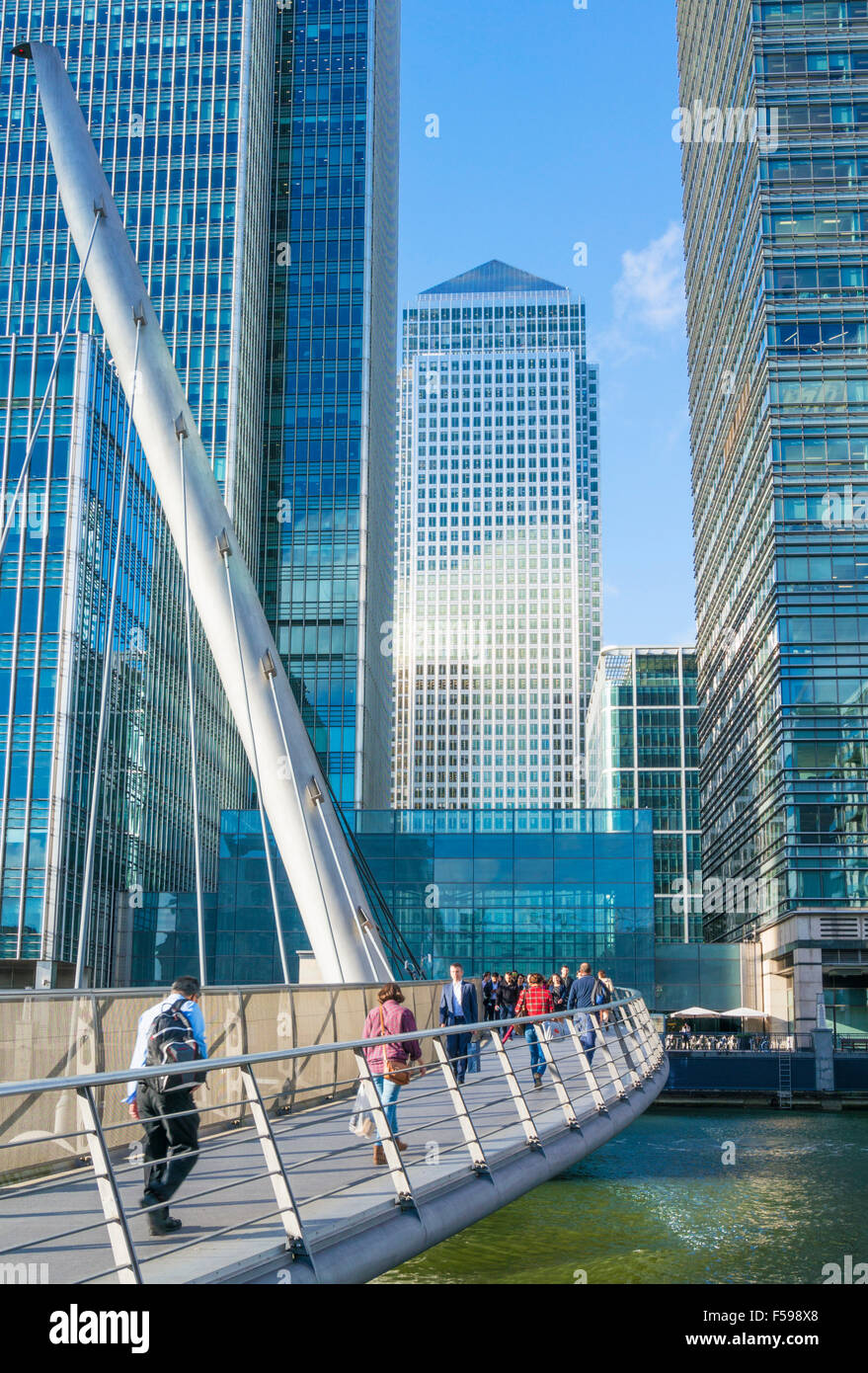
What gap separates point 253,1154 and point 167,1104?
3114 millimetres

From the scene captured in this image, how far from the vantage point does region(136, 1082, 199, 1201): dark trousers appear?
795 cm

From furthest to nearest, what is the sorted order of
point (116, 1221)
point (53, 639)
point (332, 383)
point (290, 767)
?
1. point (332, 383)
2. point (53, 639)
3. point (290, 767)
4. point (116, 1221)

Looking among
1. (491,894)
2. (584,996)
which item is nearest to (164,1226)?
(584,996)

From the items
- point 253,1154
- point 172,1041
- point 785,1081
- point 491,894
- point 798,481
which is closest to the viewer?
point 172,1041

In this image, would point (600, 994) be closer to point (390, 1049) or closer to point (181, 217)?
point (390, 1049)

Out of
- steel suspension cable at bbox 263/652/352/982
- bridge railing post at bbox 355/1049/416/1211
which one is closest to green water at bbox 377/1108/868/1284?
steel suspension cable at bbox 263/652/352/982

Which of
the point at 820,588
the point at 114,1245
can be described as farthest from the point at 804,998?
the point at 114,1245

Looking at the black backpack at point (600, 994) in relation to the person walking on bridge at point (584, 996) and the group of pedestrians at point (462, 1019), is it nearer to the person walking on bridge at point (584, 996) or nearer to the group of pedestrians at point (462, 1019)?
the group of pedestrians at point (462, 1019)

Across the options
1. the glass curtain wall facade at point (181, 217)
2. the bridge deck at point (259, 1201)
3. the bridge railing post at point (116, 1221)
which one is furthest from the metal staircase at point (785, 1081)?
the bridge railing post at point (116, 1221)

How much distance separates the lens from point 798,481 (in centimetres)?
6500

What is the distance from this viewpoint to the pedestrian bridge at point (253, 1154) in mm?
6941

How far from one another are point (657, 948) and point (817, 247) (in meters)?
32.4

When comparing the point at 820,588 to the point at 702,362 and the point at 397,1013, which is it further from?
the point at 397,1013
